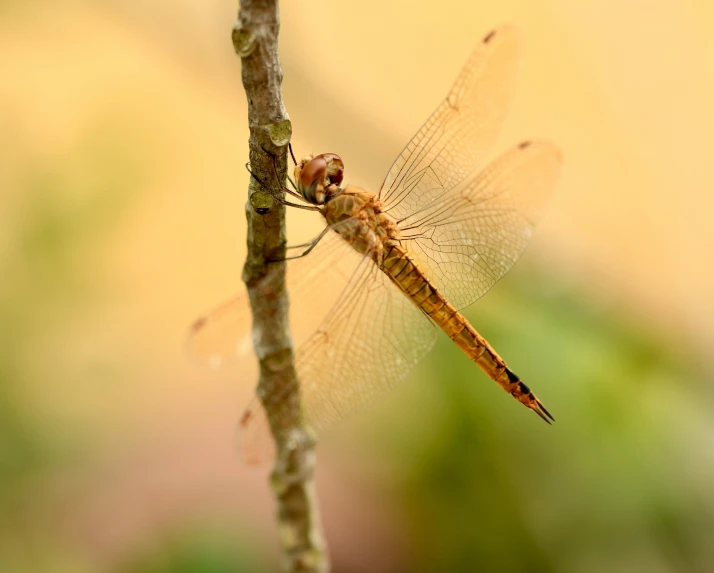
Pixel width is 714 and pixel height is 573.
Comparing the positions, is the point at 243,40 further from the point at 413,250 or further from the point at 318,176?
the point at 413,250

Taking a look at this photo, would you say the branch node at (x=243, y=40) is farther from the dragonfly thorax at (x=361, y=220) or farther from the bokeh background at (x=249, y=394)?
the bokeh background at (x=249, y=394)

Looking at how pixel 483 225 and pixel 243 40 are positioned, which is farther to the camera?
pixel 483 225

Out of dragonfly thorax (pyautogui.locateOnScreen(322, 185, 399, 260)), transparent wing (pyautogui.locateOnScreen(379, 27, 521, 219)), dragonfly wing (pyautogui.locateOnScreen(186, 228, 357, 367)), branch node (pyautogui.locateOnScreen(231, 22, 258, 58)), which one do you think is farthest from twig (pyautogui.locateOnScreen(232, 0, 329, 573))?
transparent wing (pyautogui.locateOnScreen(379, 27, 521, 219))

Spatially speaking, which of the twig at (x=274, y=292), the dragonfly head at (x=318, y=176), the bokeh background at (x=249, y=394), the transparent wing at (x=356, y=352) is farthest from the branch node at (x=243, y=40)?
the bokeh background at (x=249, y=394)

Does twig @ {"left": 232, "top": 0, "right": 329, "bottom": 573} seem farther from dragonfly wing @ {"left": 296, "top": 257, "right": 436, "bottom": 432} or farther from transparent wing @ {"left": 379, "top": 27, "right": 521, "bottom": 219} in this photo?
transparent wing @ {"left": 379, "top": 27, "right": 521, "bottom": 219}

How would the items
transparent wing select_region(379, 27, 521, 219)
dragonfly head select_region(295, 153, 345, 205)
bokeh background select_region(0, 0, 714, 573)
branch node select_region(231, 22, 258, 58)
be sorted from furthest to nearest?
bokeh background select_region(0, 0, 714, 573) < transparent wing select_region(379, 27, 521, 219) < dragonfly head select_region(295, 153, 345, 205) < branch node select_region(231, 22, 258, 58)

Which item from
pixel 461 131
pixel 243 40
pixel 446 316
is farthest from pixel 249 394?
pixel 243 40
